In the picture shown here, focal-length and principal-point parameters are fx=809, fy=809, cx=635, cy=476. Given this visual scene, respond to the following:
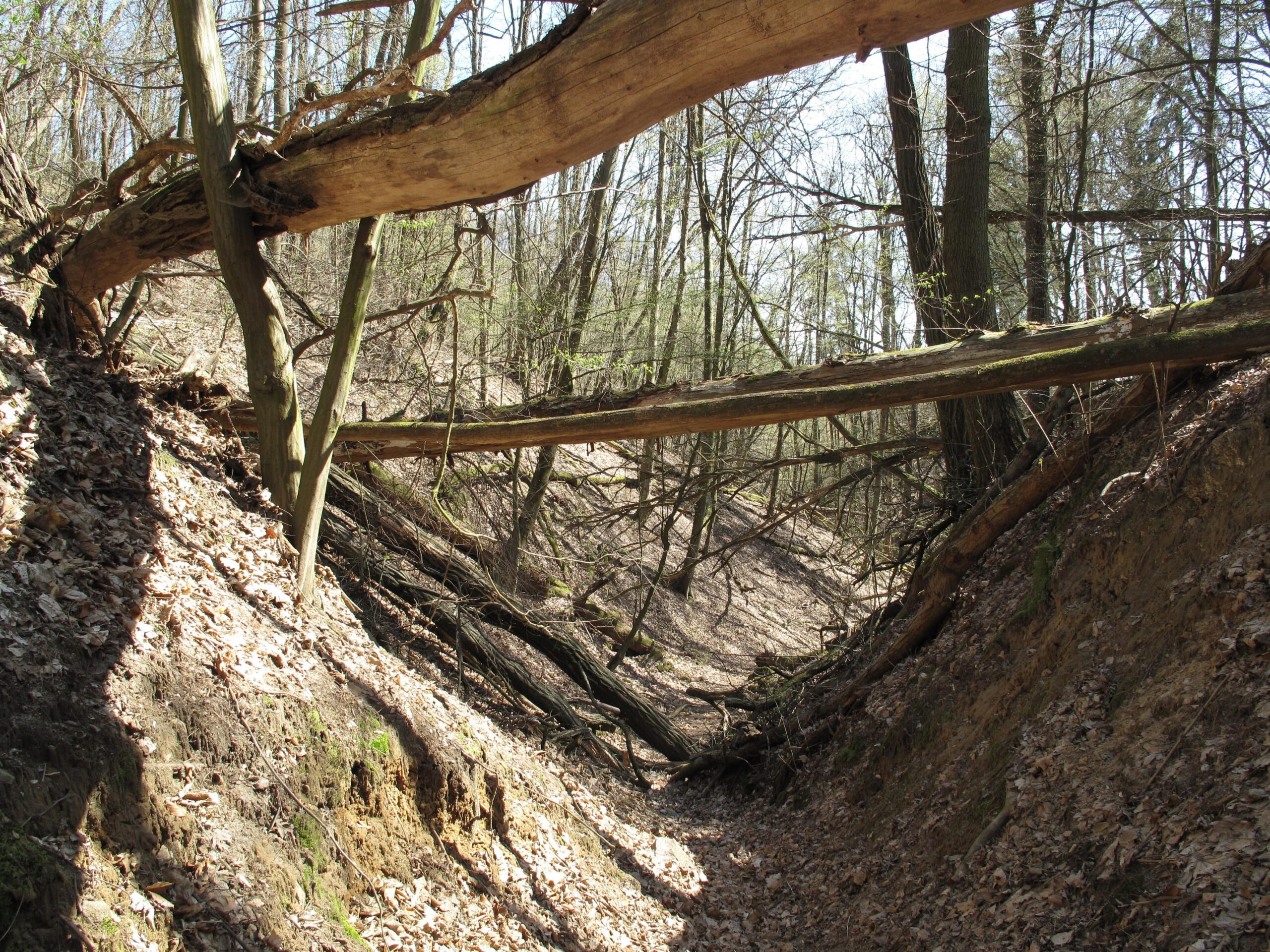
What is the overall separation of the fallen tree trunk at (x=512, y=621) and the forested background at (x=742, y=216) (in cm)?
92

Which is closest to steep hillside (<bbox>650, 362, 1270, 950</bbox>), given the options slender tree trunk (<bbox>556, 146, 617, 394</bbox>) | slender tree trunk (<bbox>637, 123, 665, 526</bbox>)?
slender tree trunk (<bbox>637, 123, 665, 526</bbox>)

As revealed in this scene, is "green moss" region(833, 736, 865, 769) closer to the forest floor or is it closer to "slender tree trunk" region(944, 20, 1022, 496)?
the forest floor

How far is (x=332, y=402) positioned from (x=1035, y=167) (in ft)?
28.5

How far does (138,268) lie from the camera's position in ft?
17.4

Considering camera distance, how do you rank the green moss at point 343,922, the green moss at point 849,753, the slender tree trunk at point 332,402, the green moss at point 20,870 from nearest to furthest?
the green moss at point 20,870, the green moss at point 343,922, the slender tree trunk at point 332,402, the green moss at point 849,753

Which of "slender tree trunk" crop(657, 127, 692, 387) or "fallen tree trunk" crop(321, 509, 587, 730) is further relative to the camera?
"slender tree trunk" crop(657, 127, 692, 387)

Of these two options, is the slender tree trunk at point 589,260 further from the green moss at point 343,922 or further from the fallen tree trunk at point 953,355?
the green moss at point 343,922

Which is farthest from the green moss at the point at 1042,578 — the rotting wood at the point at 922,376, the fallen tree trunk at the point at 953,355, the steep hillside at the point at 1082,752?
the fallen tree trunk at the point at 953,355

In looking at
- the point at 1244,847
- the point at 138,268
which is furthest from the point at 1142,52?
the point at 138,268

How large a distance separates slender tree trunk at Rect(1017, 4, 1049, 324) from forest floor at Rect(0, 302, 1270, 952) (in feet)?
11.3

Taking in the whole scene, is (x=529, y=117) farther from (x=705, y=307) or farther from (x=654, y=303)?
(x=705, y=307)

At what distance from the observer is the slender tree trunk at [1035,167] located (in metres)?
8.54

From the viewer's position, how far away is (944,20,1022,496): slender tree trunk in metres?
7.34

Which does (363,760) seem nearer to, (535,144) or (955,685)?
(535,144)
